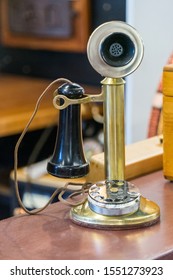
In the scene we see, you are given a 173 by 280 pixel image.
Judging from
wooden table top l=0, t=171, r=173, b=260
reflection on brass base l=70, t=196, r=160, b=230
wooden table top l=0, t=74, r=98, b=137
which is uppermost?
reflection on brass base l=70, t=196, r=160, b=230

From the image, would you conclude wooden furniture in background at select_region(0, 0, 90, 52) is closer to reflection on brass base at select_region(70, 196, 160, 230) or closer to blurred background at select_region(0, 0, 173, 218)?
blurred background at select_region(0, 0, 173, 218)

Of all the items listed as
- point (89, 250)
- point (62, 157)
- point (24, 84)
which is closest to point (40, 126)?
point (24, 84)

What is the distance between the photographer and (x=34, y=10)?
2.67m

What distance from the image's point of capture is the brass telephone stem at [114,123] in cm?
95

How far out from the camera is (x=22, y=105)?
229 centimetres

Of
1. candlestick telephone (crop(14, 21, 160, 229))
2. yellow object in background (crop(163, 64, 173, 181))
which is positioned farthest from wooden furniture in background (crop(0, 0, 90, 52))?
candlestick telephone (crop(14, 21, 160, 229))

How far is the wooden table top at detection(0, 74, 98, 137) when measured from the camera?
6.84 feet

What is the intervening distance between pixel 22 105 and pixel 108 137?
4.46 ft

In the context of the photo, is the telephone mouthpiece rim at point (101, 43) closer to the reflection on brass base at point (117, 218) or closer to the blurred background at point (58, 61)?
the reflection on brass base at point (117, 218)

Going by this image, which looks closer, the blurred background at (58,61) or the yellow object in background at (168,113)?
the yellow object in background at (168,113)

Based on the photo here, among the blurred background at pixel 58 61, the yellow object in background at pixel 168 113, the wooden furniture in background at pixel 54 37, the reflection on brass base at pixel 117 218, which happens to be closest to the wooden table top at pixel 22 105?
the blurred background at pixel 58 61

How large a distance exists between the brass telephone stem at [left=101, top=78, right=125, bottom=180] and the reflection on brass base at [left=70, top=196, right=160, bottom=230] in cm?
7

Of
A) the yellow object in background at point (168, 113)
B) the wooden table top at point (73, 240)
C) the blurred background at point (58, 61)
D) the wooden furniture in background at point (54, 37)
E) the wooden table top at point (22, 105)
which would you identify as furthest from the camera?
the wooden furniture in background at point (54, 37)

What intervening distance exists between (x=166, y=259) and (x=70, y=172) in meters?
0.22
